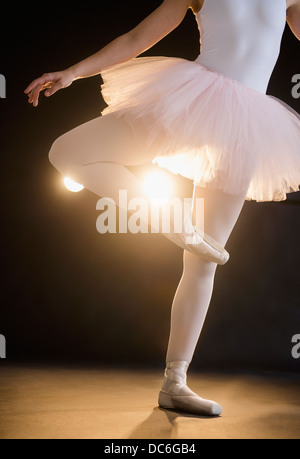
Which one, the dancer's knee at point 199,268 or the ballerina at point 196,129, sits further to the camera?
the dancer's knee at point 199,268

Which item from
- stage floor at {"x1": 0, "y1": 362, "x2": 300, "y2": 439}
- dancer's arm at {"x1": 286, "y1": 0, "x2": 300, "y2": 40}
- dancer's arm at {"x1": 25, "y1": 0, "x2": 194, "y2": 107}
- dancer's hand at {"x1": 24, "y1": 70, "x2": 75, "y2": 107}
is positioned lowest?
stage floor at {"x1": 0, "y1": 362, "x2": 300, "y2": 439}

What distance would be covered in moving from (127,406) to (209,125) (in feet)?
2.38

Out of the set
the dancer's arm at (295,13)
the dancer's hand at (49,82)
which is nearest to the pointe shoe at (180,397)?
the dancer's hand at (49,82)

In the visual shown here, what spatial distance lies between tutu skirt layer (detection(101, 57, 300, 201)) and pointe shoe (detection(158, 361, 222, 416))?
0.47 m

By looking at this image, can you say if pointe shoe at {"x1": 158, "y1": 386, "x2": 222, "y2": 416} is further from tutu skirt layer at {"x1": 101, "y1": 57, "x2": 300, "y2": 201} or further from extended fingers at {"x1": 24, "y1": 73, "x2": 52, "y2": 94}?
extended fingers at {"x1": 24, "y1": 73, "x2": 52, "y2": 94}

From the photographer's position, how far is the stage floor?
3.95 feet

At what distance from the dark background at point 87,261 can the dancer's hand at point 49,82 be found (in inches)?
38.8

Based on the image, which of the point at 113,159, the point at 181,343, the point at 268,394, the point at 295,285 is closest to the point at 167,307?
the point at 295,285

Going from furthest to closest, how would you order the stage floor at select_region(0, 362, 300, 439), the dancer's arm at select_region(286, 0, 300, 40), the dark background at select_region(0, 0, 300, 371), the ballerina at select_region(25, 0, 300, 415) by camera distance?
the dark background at select_region(0, 0, 300, 371)
the dancer's arm at select_region(286, 0, 300, 40)
the ballerina at select_region(25, 0, 300, 415)
the stage floor at select_region(0, 362, 300, 439)

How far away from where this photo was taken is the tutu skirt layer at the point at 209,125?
52.2 inches

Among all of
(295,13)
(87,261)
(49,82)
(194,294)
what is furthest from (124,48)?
(87,261)

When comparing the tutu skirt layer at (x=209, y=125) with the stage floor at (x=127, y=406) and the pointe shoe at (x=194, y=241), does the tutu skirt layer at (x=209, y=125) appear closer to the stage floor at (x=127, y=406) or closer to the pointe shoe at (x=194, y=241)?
the pointe shoe at (x=194, y=241)

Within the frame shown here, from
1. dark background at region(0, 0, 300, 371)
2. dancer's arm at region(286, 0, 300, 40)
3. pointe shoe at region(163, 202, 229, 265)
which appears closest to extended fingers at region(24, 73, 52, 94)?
pointe shoe at region(163, 202, 229, 265)
